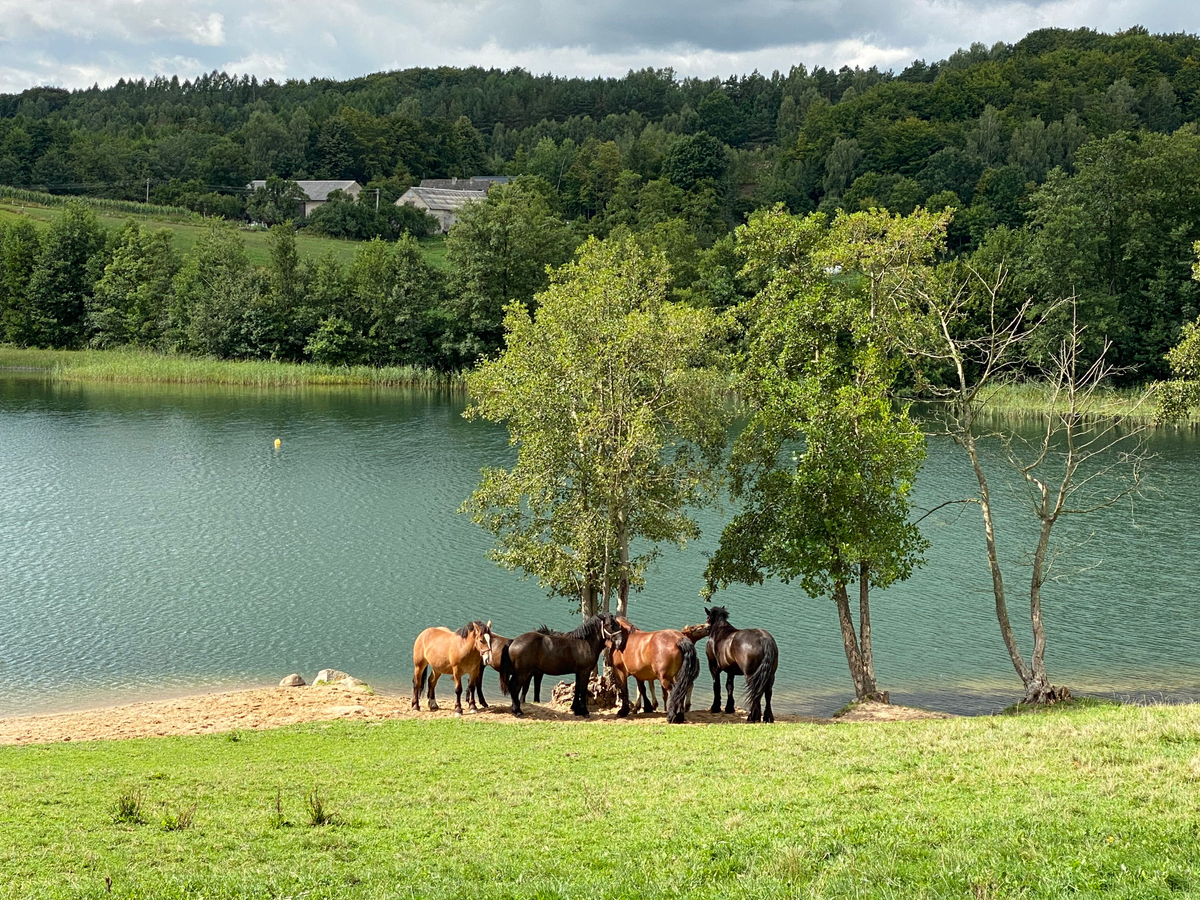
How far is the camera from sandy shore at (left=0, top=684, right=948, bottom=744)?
16.9 metres

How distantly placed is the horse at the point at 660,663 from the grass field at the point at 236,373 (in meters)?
61.6

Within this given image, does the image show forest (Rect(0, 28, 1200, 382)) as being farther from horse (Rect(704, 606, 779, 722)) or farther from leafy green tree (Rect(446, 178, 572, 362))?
horse (Rect(704, 606, 779, 722))

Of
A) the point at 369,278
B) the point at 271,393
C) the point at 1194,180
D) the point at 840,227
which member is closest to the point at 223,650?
the point at 840,227

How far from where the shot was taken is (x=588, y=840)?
9.54m

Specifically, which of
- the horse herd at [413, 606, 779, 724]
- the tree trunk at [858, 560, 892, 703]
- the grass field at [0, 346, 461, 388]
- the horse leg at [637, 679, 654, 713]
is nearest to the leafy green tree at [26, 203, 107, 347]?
the grass field at [0, 346, 461, 388]

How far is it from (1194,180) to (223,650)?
71.6 metres

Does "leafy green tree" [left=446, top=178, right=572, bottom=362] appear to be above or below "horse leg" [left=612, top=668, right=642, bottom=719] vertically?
above

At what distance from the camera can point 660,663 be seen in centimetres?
1812

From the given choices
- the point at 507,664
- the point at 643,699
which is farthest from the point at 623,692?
the point at 507,664

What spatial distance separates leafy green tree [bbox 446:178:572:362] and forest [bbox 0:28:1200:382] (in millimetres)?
177

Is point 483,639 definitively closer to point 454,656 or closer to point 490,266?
point 454,656

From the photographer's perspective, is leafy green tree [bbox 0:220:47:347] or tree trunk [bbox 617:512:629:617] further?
leafy green tree [bbox 0:220:47:347]

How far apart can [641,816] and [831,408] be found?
10173 mm

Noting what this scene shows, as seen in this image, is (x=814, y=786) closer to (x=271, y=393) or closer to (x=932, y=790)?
(x=932, y=790)
